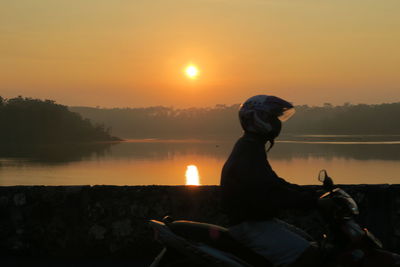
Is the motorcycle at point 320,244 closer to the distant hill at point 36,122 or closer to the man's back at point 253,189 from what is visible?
the man's back at point 253,189

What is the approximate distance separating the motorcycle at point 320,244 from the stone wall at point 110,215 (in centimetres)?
356

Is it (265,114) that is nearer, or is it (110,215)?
(265,114)

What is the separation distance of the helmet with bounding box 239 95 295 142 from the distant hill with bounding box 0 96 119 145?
441 ft

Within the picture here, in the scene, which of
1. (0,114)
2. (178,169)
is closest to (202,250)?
(178,169)

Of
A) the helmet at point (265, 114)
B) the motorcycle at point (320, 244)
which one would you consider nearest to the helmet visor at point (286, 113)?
the helmet at point (265, 114)

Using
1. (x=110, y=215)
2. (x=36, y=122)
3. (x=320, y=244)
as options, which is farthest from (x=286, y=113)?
(x=36, y=122)

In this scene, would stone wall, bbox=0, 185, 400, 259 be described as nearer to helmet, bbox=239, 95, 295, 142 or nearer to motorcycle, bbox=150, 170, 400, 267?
motorcycle, bbox=150, 170, 400, 267

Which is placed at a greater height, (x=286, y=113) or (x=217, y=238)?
(x=286, y=113)

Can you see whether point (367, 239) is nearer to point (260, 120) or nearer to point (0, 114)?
point (260, 120)

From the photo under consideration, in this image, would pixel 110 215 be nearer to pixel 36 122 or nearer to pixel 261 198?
pixel 261 198

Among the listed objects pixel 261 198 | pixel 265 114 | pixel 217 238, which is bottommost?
pixel 217 238

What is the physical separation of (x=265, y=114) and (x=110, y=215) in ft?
13.8

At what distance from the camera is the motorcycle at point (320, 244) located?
3.16 meters

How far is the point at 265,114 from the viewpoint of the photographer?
3684 mm
